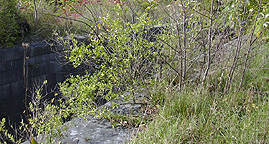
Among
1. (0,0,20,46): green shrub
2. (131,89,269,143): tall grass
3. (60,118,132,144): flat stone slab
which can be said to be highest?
(0,0,20,46): green shrub

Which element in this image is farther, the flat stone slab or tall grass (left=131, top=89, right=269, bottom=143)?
the flat stone slab

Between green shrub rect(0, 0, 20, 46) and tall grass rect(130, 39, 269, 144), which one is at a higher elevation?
green shrub rect(0, 0, 20, 46)

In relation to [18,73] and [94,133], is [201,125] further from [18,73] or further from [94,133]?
[18,73]

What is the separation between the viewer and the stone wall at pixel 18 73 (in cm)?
597

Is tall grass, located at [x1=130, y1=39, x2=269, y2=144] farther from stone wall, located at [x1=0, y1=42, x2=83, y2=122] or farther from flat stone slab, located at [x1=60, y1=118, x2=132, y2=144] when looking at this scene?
stone wall, located at [x1=0, y1=42, x2=83, y2=122]

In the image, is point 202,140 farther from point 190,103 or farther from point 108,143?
point 108,143

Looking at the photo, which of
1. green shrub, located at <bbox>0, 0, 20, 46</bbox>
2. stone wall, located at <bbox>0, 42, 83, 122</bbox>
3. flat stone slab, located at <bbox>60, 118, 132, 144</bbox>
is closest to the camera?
flat stone slab, located at <bbox>60, 118, 132, 144</bbox>

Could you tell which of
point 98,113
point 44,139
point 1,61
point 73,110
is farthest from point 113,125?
point 1,61

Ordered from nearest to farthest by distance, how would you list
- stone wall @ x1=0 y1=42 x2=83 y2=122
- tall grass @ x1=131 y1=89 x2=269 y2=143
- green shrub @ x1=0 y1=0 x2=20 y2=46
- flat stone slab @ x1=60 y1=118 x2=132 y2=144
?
Result: 1. tall grass @ x1=131 y1=89 x2=269 y2=143
2. flat stone slab @ x1=60 y1=118 x2=132 y2=144
3. stone wall @ x1=0 y1=42 x2=83 y2=122
4. green shrub @ x1=0 y1=0 x2=20 y2=46

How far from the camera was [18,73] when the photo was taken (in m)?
6.26

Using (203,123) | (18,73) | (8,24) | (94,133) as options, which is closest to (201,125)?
(203,123)

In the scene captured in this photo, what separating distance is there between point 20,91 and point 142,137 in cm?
459

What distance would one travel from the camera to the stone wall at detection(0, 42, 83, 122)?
235 inches

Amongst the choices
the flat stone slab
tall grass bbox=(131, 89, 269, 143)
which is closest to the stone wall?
the flat stone slab
